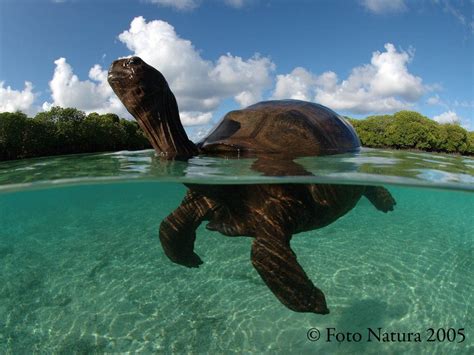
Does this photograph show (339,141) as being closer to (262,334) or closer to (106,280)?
(262,334)

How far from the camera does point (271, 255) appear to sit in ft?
15.5

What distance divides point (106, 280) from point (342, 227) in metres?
13.2

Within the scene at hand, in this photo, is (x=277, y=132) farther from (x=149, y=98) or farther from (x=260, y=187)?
(x=149, y=98)

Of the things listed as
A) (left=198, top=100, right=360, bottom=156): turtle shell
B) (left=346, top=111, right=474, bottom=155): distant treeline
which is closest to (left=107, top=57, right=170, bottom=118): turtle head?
(left=198, top=100, right=360, bottom=156): turtle shell

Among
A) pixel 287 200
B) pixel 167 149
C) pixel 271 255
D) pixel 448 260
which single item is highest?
pixel 167 149

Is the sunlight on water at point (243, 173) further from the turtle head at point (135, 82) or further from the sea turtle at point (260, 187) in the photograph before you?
the turtle head at point (135, 82)

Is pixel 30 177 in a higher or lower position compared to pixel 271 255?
higher

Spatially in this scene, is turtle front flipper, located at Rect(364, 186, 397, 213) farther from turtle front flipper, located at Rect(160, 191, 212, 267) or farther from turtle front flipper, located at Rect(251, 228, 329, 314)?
turtle front flipper, located at Rect(251, 228, 329, 314)

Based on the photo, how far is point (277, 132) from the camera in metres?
6.37

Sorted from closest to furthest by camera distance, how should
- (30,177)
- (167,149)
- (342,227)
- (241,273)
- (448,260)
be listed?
(167,149)
(30,177)
(241,273)
(448,260)
(342,227)

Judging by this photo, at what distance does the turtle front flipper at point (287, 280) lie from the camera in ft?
14.5

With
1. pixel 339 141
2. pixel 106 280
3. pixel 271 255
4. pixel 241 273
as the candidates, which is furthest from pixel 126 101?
pixel 106 280

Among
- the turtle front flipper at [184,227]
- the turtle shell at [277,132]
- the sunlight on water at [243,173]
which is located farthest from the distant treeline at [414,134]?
the turtle front flipper at [184,227]

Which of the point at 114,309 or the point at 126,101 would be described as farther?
the point at 114,309
